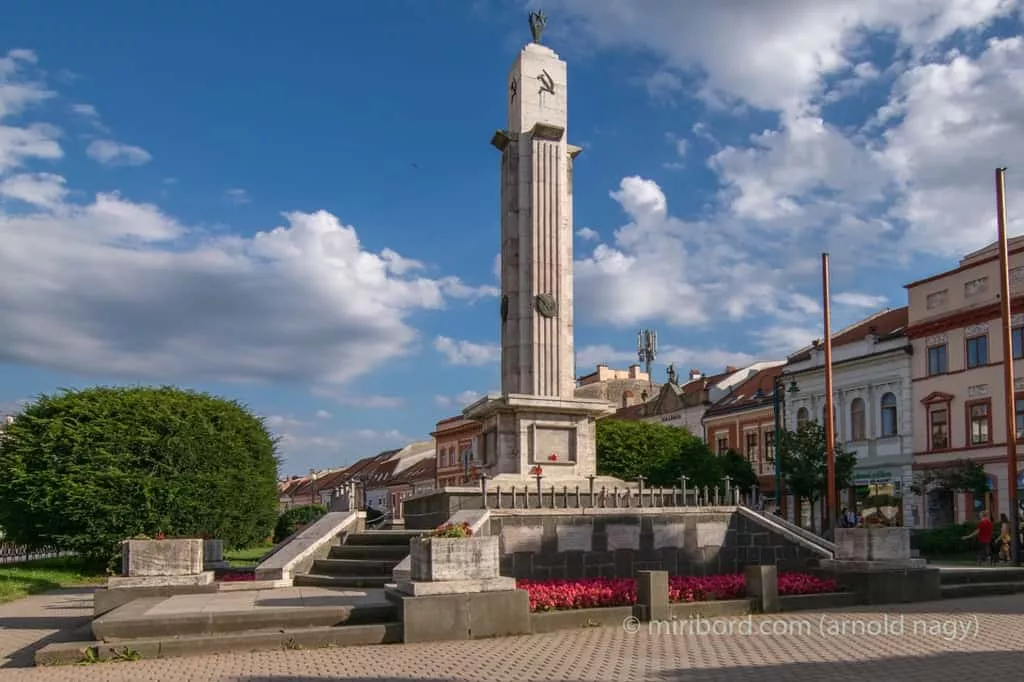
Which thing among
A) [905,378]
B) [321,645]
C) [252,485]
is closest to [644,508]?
[321,645]

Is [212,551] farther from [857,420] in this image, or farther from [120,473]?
[857,420]

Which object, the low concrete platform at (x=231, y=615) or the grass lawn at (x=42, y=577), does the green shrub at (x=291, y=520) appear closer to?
the grass lawn at (x=42, y=577)

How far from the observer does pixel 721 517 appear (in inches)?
766

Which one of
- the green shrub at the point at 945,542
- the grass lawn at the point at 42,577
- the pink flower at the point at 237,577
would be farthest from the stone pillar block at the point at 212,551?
the green shrub at the point at 945,542

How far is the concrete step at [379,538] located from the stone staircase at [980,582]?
9.93 metres

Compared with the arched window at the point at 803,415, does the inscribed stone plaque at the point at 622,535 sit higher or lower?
lower

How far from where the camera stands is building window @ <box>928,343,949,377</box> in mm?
44478

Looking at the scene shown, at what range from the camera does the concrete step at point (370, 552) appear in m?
18.3

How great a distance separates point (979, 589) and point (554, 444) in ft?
31.7

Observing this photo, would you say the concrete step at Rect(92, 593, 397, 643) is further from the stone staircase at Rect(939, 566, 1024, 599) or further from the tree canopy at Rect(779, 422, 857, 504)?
the tree canopy at Rect(779, 422, 857, 504)

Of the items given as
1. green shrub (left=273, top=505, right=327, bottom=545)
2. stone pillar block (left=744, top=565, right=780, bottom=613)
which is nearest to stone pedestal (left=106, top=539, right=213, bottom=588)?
stone pillar block (left=744, top=565, right=780, bottom=613)

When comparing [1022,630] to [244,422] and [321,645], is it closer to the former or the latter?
[321,645]

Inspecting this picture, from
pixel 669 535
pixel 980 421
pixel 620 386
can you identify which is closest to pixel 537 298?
pixel 669 535

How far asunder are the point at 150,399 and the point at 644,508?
16802 mm
